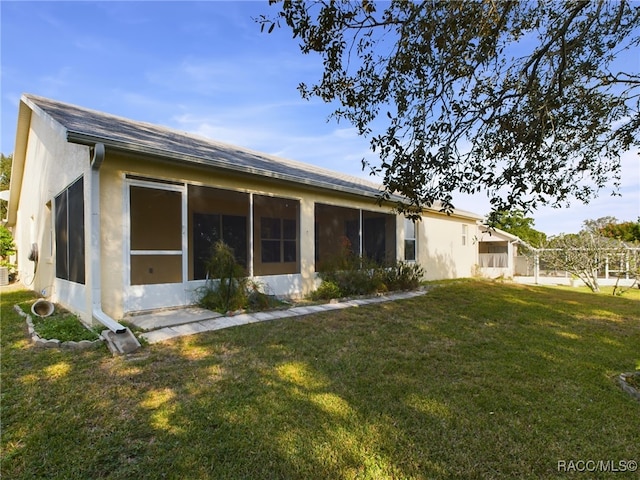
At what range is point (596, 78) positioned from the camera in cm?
461

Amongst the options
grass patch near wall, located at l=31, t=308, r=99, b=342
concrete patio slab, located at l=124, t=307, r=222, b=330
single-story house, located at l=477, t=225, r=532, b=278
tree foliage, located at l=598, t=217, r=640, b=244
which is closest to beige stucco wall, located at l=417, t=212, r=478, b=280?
single-story house, located at l=477, t=225, r=532, b=278

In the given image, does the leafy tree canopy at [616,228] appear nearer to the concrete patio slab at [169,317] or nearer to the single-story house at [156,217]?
the single-story house at [156,217]

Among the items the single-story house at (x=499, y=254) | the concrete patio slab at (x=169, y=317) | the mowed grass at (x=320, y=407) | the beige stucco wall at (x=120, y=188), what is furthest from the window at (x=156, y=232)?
the single-story house at (x=499, y=254)

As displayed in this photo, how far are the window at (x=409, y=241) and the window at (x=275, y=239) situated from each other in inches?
171

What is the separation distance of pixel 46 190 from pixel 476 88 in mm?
9928

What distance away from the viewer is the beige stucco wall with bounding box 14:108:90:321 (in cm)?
643

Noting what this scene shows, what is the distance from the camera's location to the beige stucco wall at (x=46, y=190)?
643cm

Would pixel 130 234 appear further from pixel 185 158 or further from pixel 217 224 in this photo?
pixel 217 224

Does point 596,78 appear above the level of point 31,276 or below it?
above

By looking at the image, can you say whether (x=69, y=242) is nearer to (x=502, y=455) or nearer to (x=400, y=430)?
(x=400, y=430)

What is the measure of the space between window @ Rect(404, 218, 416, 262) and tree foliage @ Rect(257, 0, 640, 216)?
7.74 m

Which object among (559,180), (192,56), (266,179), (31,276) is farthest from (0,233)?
(559,180)

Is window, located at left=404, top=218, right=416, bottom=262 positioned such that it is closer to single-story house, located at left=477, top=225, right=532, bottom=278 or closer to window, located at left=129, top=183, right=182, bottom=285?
window, located at left=129, top=183, right=182, bottom=285

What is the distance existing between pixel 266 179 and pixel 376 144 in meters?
3.96
